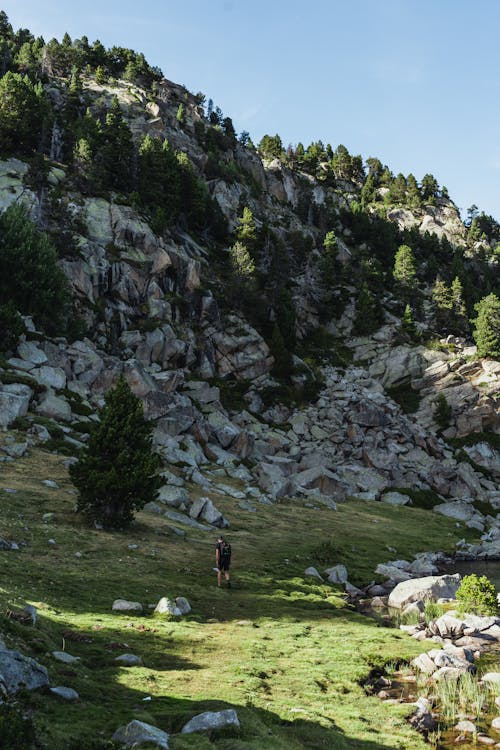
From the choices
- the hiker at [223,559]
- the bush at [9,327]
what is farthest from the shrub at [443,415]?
the hiker at [223,559]

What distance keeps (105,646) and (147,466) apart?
48.5 ft

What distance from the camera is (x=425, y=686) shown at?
47.3 ft

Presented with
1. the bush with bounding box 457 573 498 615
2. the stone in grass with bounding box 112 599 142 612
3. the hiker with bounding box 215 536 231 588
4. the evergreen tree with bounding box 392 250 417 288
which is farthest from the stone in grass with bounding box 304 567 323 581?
the evergreen tree with bounding box 392 250 417 288

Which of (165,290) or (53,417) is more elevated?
(165,290)

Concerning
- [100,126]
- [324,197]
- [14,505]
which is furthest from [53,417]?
[324,197]

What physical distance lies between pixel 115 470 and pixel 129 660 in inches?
597

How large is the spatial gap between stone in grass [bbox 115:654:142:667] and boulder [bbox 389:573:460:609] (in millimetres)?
15692

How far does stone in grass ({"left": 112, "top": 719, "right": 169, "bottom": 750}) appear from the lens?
7664 millimetres

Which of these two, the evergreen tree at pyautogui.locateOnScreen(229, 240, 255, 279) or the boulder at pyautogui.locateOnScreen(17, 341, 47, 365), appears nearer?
the boulder at pyautogui.locateOnScreen(17, 341, 47, 365)

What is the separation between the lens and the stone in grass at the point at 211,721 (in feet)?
29.0

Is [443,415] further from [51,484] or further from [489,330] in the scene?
[51,484]

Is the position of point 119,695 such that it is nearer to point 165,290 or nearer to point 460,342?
point 165,290

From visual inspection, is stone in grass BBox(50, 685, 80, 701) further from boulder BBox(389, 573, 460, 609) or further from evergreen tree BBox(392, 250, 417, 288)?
evergreen tree BBox(392, 250, 417, 288)

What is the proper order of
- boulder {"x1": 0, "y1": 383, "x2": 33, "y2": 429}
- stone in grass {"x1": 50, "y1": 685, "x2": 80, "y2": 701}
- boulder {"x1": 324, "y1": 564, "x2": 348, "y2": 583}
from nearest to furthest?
stone in grass {"x1": 50, "y1": 685, "x2": 80, "y2": 701}
boulder {"x1": 324, "y1": 564, "x2": 348, "y2": 583}
boulder {"x1": 0, "y1": 383, "x2": 33, "y2": 429}
